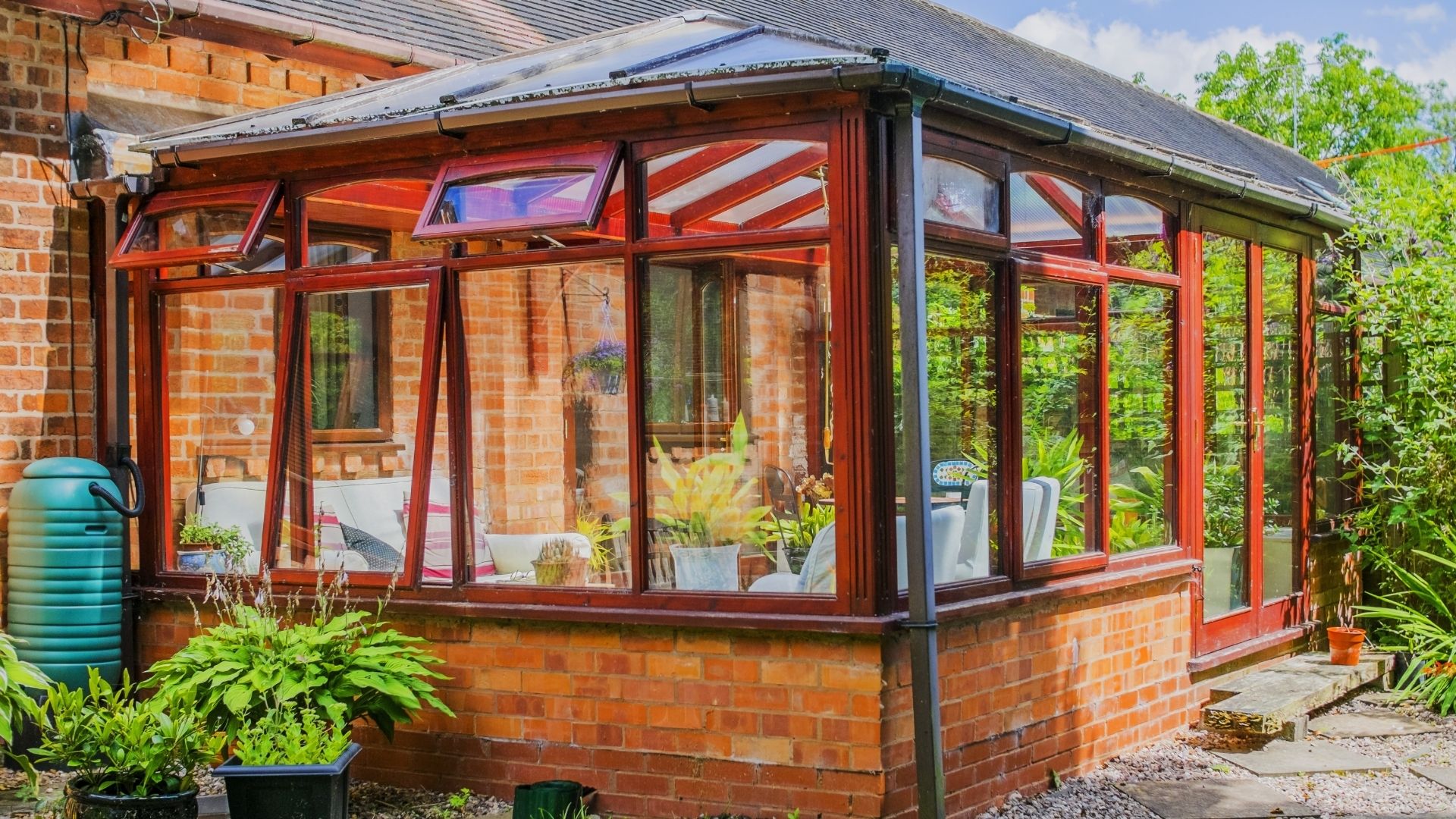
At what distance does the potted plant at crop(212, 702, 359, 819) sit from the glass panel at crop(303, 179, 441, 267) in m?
2.02

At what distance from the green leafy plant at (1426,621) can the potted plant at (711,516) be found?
15.1 feet

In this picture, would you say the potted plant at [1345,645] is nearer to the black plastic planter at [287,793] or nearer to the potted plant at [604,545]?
the potted plant at [604,545]

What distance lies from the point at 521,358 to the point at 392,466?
2.52ft

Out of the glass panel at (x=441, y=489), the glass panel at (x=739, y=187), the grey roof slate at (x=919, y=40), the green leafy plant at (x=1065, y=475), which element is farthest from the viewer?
the grey roof slate at (x=919, y=40)

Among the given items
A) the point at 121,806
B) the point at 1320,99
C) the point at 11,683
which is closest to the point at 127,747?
the point at 121,806

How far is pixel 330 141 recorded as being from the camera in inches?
238

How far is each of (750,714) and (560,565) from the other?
3.21 ft

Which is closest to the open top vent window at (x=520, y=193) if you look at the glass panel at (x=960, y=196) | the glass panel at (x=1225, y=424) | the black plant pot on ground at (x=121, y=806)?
the glass panel at (x=960, y=196)

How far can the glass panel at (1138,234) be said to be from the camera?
6934 mm

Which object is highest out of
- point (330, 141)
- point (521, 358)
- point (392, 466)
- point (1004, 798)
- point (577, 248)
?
point (330, 141)

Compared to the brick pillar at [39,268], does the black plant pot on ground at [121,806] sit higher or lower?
lower

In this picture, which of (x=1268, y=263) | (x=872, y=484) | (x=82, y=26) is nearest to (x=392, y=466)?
(x=872, y=484)

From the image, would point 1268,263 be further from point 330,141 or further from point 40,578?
point 40,578

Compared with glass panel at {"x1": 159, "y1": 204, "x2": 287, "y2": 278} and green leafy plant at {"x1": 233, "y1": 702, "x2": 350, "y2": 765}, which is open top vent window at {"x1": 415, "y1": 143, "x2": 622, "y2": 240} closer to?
glass panel at {"x1": 159, "y1": 204, "x2": 287, "y2": 278}
